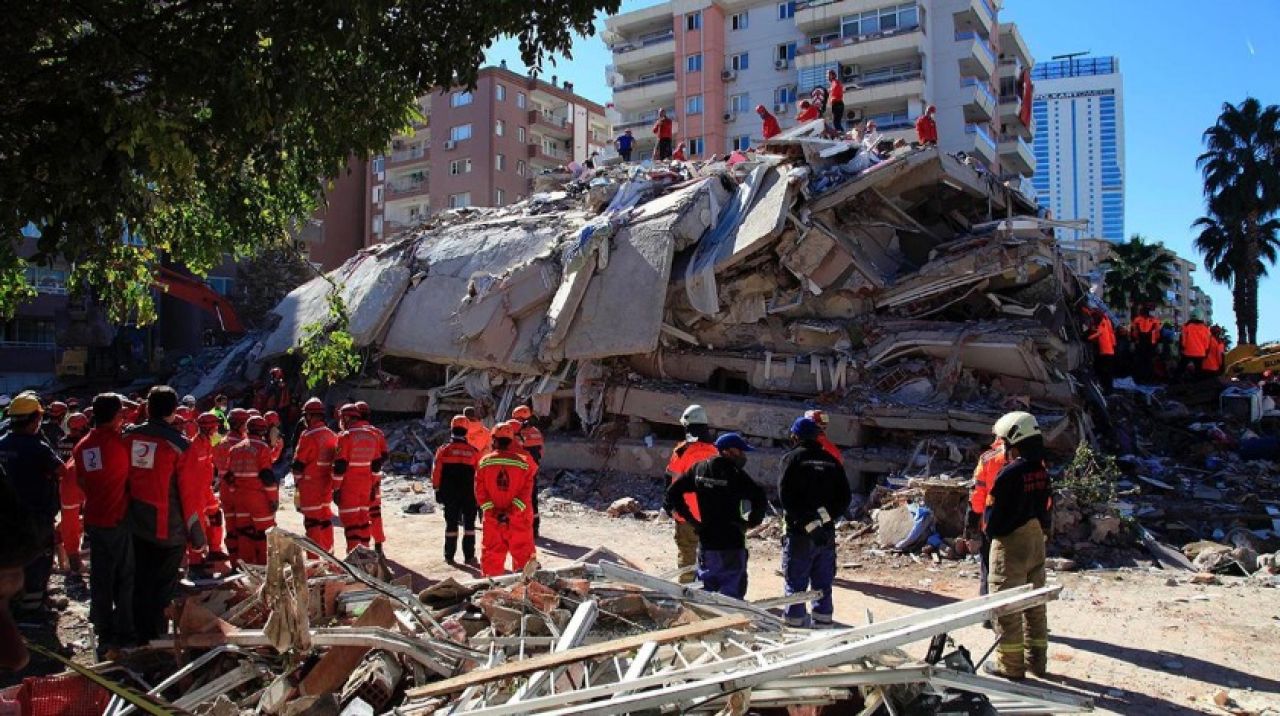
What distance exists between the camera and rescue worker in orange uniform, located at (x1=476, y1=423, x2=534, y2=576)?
7.96 m

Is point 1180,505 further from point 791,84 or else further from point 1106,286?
point 791,84

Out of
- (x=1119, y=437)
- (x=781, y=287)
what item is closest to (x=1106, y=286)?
(x=1119, y=437)

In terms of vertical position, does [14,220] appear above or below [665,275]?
below

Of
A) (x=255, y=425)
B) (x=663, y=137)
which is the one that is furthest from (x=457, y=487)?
(x=663, y=137)

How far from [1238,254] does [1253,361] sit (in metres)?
16.3

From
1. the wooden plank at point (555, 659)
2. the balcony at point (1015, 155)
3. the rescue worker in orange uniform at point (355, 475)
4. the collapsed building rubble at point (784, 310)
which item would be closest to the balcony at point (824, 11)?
the balcony at point (1015, 155)

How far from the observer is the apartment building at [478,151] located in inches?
1753

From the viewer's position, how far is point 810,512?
6.54 metres

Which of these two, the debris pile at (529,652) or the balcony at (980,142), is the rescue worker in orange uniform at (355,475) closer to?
the debris pile at (529,652)

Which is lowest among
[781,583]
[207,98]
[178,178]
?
[781,583]

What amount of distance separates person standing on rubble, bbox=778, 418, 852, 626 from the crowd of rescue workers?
1cm

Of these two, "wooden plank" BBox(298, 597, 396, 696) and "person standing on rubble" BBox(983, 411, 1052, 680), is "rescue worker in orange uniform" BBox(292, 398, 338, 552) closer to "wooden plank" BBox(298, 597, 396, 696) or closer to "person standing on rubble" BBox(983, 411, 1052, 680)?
"wooden plank" BBox(298, 597, 396, 696)

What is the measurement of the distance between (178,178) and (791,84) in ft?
134

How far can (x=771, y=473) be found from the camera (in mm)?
13070
